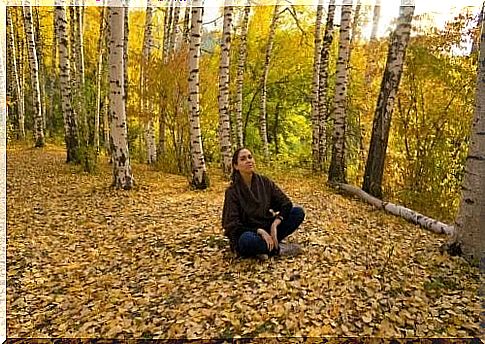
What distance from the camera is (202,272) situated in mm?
1805

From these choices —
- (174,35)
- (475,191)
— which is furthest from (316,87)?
(174,35)

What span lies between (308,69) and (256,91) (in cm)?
41

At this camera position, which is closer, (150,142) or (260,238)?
(260,238)

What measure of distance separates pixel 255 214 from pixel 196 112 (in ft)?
2.87

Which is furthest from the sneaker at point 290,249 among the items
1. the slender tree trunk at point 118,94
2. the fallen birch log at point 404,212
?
the slender tree trunk at point 118,94

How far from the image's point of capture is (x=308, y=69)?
2.58m

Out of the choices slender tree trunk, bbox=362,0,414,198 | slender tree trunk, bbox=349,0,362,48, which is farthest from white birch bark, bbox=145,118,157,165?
slender tree trunk, bbox=349,0,362,48

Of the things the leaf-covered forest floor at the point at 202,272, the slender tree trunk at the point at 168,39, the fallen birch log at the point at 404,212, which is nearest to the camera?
the leaf-covered forest floor at the point at 202,272

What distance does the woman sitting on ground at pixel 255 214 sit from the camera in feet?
5.91

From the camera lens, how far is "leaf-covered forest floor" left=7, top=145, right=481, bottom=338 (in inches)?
62.5

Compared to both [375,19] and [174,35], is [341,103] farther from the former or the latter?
[174,35]

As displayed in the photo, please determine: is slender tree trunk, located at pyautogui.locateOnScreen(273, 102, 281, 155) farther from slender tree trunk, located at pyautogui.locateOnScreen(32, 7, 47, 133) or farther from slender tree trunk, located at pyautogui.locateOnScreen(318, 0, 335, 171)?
slender tree trunk, located at pyautogui.locateOnScreen(32, 7, 47, 133)

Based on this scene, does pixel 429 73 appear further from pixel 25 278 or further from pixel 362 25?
pixel 25 278

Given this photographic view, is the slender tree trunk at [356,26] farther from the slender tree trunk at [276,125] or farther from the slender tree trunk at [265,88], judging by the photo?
the slender tree trunk at [276,125]
